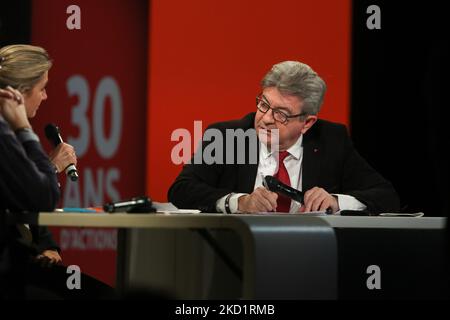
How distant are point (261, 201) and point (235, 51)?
6.18 ft

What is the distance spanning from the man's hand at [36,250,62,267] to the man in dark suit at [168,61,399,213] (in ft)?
2.23

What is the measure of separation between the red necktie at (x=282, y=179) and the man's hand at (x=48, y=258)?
2.81 ft

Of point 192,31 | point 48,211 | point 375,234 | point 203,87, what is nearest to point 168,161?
point 203,87

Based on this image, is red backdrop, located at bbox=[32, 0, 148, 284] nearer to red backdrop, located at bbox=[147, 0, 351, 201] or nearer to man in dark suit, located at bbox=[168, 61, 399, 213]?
red backdrop, located at bbox=[147, 0, 351, 201]

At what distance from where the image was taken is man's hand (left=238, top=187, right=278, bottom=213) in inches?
104

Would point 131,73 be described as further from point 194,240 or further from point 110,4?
point 194,240

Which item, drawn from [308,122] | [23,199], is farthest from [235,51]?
[23,199]

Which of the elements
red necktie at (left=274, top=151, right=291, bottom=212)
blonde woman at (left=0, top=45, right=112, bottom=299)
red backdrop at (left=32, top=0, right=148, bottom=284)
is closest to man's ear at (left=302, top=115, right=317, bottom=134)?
red necktie at (left=274, top=151, right=291, bottom=212)

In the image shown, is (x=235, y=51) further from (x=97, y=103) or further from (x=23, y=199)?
(x=23, y=199)

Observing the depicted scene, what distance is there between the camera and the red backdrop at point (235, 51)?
4.39m

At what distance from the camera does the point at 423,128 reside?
439cm

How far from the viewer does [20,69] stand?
2.42 m

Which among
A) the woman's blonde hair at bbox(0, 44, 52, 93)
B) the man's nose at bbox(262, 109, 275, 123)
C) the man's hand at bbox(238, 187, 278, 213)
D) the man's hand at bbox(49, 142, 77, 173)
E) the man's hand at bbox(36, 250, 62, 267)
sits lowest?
the man's hand at bbox(36, 250, 62, 267)

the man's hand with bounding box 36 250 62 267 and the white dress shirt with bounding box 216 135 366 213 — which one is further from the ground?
the white dress shirt with bounding box 216 135 366 213
